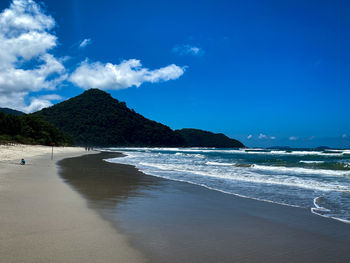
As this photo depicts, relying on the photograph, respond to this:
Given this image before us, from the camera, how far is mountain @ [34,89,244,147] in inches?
5162

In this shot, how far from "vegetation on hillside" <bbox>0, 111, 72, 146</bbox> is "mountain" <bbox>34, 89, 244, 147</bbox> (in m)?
51.4

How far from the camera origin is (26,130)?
203 ft

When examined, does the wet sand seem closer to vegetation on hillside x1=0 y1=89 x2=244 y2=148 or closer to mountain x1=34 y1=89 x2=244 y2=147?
vegetation on hillside x1=0 y1=89 x2=244 y2=148

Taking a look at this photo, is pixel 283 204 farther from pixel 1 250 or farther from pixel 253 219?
pixel 1 250

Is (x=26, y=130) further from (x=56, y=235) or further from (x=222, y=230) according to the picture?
(x=222, y=230)

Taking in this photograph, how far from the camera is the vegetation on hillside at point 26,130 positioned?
53.8m

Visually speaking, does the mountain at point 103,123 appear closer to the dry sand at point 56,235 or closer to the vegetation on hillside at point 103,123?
the vegetation on hillside at point 103,123

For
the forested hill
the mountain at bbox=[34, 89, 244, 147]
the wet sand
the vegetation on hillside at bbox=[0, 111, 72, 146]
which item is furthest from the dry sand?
the forested hill

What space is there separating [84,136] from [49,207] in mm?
129129

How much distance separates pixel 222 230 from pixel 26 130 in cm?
6621

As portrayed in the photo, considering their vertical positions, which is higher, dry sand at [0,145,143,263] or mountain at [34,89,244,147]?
mountain at [34,89,244,147]

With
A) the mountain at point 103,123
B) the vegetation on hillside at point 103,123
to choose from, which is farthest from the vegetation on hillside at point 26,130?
the mountain at point 103,123

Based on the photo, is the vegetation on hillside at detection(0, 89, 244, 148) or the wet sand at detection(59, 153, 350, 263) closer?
the wet sand at detection(59, 153, 350, 263)

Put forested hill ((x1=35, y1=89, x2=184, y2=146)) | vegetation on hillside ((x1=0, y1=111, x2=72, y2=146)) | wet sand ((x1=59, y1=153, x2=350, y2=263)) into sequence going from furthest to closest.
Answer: forested hill ((x1=35, y1=89, x2=184, y2=146))
vegetation on hillside ((x1=0, y1=111, x2=72, y2=146))
wet sand ((x1=59, y1=153, x2=350, y2=263))
